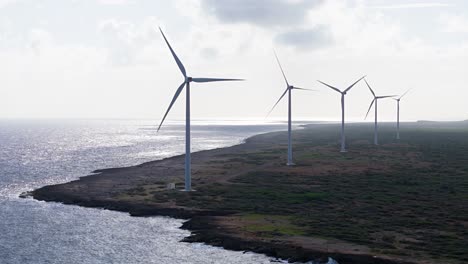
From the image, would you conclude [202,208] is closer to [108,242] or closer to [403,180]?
[108,242]

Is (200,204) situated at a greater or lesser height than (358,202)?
lesser

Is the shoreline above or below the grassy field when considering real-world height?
below

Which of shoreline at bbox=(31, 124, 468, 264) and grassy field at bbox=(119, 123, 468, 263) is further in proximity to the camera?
grassy field at bbox=(119, 123, 468, 263)

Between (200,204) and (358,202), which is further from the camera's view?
(358,202)

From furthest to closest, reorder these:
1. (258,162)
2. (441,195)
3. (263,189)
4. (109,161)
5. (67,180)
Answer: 1. (109,161)
2. (258,162)
3. (67,180)
4. (263,189)
5. (441,195)

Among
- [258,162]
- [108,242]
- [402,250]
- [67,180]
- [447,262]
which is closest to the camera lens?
[447,262]

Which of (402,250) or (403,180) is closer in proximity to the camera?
(402,250)

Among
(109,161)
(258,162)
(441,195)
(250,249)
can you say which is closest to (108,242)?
(250,249)
